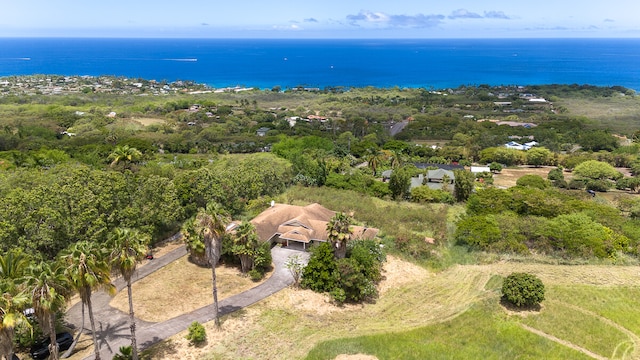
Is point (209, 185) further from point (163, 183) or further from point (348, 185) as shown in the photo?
point (348, 185)

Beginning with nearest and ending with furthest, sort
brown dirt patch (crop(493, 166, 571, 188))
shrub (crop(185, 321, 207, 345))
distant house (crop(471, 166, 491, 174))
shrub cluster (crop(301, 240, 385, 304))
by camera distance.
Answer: shrub (crop(185, 321, 207, 345)) → shrub cluster (crop(301, 240, 385, 304)) → brown dirt patch (crop(493, 166, 571, 188)) → distant house (crop(471, 166, 491, 174))

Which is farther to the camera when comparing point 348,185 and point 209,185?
point 348,185

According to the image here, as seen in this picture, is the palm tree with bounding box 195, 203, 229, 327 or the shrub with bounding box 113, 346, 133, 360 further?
the palm tree with bounding box 195, 203, 229, 327

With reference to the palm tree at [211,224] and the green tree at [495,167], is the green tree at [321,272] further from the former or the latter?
the green tree at [495,167]

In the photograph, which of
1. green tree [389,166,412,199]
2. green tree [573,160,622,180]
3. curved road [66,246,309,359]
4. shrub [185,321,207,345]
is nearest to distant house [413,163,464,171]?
green tree [389,166,412,199]

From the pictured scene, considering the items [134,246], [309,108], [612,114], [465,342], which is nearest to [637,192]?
[465,342]

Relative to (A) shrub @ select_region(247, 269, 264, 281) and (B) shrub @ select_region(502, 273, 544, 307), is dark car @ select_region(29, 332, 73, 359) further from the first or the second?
(B) shrub @ select_region(502, 273, 544, 307)
